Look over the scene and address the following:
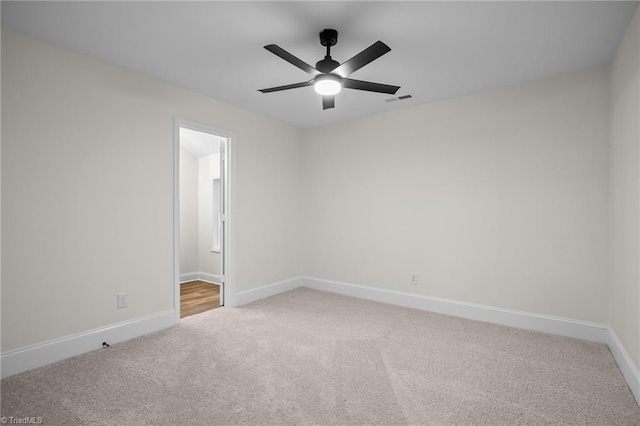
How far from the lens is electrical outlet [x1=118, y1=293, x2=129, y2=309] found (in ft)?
9.76

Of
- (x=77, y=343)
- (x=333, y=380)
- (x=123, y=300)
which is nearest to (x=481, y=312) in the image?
(x=333, y=380)

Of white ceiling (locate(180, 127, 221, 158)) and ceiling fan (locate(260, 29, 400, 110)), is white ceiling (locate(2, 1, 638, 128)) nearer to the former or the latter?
ceiling fan (locate(260, 29, 400, 110))

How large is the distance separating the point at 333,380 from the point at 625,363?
2.14 metres

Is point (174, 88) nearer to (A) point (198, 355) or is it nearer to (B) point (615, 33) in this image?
(A) point (198, 355)

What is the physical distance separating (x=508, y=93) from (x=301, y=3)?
256cm

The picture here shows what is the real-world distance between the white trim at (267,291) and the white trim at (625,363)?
3.70m

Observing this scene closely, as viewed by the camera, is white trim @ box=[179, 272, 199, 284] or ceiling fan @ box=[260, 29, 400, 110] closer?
ceiling fan @ box=[260, 29, 400, 110]

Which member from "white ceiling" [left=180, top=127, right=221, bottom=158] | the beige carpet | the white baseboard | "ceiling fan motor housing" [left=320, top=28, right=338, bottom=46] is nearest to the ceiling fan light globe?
"ceiling fan motor housing" [left=320, top=28, right=338, bottom=46]

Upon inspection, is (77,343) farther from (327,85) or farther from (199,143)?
(199,143)

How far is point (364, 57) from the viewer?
215 cm

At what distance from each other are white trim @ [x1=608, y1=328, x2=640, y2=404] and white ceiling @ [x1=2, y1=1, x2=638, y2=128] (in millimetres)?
2392

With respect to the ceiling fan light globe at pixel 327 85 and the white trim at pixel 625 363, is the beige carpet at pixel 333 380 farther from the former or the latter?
the ceiling fan light globe at pixel 327 85

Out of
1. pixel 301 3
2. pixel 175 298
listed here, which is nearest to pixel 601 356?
pixel 301 3

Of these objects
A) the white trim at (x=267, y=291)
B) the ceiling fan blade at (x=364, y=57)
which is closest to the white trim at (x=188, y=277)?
the white trim at (x=267, y=291)
